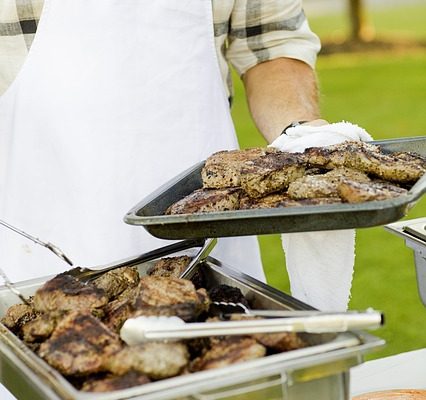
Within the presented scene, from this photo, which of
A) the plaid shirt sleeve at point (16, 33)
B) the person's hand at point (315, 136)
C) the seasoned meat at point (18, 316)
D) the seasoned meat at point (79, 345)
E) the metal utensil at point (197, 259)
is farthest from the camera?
the plaid shirt sleeve at point (16, 33)

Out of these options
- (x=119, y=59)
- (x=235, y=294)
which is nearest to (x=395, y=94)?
(x=119, y=59)

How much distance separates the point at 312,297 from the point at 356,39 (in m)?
12.0

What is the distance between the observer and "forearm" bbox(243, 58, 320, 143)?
2.44 metres

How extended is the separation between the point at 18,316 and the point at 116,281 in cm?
19

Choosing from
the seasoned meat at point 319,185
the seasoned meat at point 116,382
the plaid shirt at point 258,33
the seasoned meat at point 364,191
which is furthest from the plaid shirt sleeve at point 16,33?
the seasoned meat at point 116,382

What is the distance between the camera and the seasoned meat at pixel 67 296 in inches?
57.9

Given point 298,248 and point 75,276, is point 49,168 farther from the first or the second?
point 298,248

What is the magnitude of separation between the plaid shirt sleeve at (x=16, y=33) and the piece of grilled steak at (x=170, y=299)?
0.91m

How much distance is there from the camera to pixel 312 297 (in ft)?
5.26

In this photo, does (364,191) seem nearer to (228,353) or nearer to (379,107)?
(228,353)

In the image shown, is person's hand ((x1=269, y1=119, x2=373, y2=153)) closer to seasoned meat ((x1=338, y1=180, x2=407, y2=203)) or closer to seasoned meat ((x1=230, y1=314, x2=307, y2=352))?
seasoned meat ((x1=338, y1=180, x2=407, y2=203))

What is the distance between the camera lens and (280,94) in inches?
98.9

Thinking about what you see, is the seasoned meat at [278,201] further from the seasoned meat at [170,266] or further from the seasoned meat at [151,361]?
the seasoned meat at [151,361]

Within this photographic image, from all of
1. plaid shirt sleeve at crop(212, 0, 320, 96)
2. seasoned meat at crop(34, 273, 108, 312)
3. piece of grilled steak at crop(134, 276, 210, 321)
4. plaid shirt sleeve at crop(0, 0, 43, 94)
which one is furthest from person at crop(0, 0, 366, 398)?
piece of grilled steak at crop(134, 276, 210, 321)
